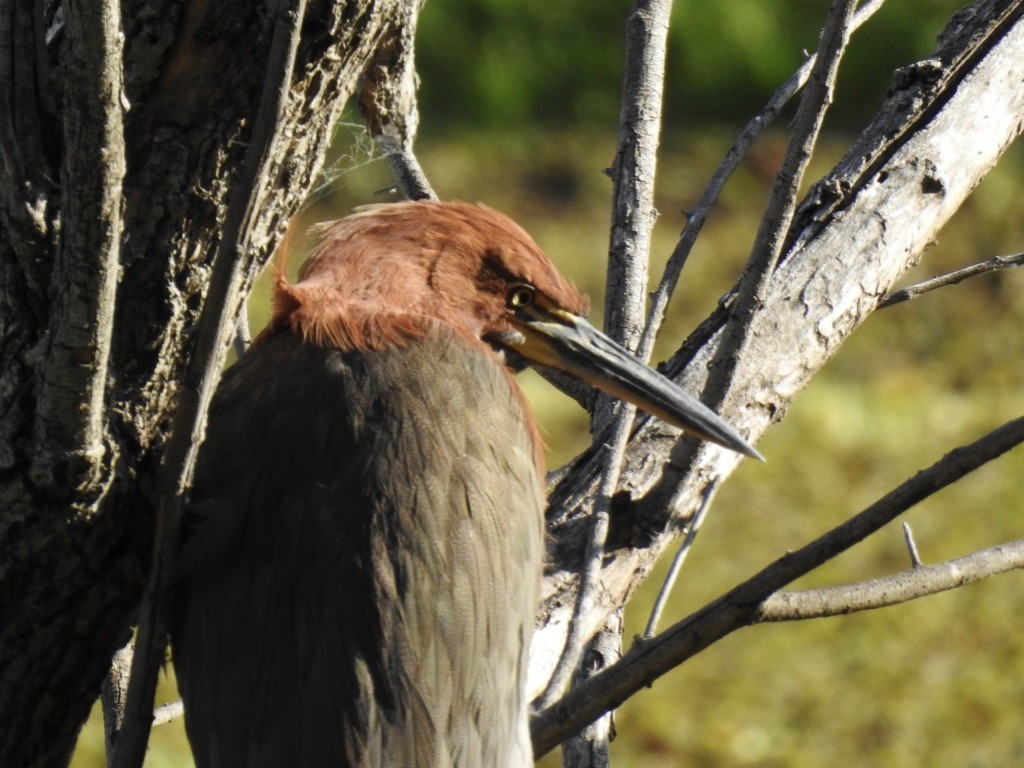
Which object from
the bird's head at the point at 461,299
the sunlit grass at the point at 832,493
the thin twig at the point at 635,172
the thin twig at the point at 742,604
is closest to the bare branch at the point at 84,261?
the bird's head at the point at 461,299

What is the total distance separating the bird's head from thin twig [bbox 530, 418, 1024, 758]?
463 millimetres

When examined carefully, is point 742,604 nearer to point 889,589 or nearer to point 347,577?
Answer: point 889,589

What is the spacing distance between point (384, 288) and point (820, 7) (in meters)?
5.88

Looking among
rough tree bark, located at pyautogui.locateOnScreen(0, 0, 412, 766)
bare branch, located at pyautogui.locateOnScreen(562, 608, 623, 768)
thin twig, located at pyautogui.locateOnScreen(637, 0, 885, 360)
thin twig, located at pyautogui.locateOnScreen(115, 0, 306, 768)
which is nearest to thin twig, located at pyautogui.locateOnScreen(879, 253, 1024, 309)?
thin twig, located at pyautogui.locateOnScreen(637, 0, 885, 360)

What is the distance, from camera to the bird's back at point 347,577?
178cm

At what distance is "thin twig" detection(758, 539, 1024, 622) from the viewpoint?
1762mm

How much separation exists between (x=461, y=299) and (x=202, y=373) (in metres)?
0.73

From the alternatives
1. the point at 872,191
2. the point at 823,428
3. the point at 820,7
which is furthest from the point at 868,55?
the point at 872,191

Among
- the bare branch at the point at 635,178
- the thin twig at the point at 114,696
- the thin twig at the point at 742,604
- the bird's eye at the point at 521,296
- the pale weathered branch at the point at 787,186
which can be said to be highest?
the bare branch at the point at 635,178

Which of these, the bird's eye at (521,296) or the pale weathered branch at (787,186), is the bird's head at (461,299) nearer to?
the bird's eye at (521,296)

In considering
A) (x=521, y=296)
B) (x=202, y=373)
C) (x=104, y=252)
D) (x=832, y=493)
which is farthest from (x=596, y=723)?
(x=832, y=493)

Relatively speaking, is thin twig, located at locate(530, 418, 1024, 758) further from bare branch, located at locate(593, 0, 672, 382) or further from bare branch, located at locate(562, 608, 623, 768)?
bare branch, located at locate(593, 0, 672, 382)

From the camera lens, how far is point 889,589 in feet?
6.03

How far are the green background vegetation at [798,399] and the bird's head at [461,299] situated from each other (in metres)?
0.91
